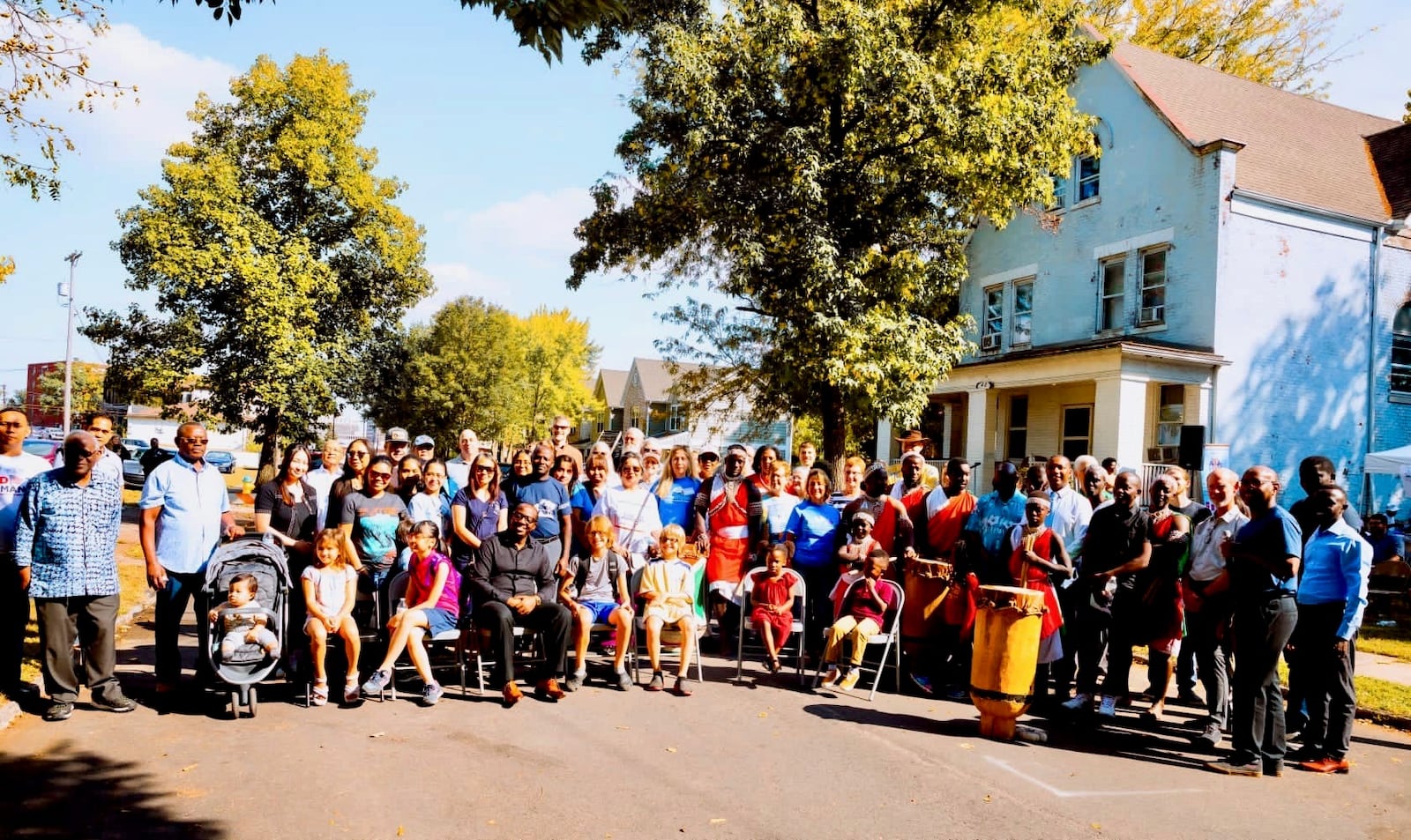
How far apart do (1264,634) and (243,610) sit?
6929mm

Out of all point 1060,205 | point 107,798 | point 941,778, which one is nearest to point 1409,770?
point 941,778

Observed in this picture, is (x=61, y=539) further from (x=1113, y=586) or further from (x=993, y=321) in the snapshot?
(x=993, y=321)

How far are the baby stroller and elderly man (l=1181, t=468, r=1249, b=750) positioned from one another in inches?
267

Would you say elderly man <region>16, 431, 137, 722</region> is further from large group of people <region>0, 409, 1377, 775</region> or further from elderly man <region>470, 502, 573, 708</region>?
elderly man <region>470, 502, 573, 708</region>

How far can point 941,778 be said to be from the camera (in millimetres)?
5797

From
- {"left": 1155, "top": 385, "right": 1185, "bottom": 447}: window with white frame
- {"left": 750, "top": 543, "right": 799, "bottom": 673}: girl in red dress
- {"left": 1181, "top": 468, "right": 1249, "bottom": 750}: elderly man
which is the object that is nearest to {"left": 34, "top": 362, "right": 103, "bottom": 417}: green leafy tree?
{"left": 1155, "top": 385, "right": 1185, "bottom": 447}: window with white frame

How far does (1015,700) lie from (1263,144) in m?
20.4

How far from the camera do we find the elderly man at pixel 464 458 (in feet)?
32.0

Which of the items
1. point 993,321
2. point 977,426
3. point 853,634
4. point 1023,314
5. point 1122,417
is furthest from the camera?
point 993,321

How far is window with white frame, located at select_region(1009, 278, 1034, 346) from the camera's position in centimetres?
2441

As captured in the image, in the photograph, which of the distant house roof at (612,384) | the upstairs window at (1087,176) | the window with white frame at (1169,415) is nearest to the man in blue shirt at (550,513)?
the window with white frame at (1169,415)

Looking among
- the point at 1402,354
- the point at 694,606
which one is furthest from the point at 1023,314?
the point at 694,606

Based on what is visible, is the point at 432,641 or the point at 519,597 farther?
the point at 519,597

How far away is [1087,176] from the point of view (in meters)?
23.1
